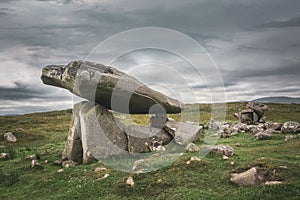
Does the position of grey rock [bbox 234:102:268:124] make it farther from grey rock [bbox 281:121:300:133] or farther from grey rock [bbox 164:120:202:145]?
grey rock [bbox 164:120:202:145]

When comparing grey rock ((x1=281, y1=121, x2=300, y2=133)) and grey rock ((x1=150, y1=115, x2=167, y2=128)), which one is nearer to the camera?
grey rock ((x1=150, y1=115, x2=167, y2=128))

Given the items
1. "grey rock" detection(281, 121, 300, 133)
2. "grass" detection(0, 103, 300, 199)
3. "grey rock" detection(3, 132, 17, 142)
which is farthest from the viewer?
"grey rock" detection(3, 132, 17, 142)

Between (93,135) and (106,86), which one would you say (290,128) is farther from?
(93,135)


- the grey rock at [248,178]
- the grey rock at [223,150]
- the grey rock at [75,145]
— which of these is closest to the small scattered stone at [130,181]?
the grey rock at [248,178]

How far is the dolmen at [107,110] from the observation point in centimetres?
1891

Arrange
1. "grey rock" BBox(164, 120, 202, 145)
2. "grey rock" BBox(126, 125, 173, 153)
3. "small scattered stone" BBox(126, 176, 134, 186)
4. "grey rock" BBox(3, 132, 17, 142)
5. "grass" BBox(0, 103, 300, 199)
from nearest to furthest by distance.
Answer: "grass" BBox(0, 103, 300, 199), "small scattered stone" BBox(126, 176, 134, 186), "grey rock" BBox(126, 125, 173, 153), "grey rock" BBox(164, 120, 202, 145), "grey rock" BBox(3, 132, 17, 142)

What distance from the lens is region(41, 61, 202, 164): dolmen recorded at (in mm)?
18906

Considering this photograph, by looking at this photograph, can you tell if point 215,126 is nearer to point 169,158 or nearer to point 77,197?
point 169,158

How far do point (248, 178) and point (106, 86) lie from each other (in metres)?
9.65

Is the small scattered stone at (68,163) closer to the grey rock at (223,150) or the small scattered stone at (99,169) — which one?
the small scattered stone at (99,169)

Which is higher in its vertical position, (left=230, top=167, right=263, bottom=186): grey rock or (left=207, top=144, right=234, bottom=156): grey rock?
(left=207, top=144, right=234, bottom=156): grey rock

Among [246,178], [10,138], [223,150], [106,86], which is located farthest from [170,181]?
[10,138]

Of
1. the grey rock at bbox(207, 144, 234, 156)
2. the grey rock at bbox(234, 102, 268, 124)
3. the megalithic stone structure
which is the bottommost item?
the grey rock at bbox(207, 144, 234, 156)

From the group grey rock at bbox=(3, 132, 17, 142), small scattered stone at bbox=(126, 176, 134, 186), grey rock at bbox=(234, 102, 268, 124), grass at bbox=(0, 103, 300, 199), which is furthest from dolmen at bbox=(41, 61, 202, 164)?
grey rock at bbox=(234, 102, 268, 124)
